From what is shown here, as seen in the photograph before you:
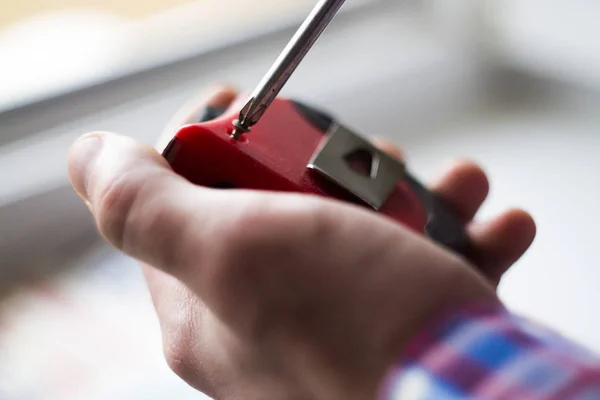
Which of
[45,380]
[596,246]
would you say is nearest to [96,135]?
[45,380]

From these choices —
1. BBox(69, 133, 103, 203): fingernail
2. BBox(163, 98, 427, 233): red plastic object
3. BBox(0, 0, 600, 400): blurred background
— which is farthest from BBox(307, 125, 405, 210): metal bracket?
BBox(0, 0, 600, 400): blurred background

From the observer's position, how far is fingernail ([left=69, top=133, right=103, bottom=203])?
0.34 meters

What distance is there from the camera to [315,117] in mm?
432

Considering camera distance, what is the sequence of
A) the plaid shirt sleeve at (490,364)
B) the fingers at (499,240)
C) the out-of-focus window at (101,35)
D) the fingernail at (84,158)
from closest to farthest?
the plaid shirt sleeve at (490,364), the fingernail at (84,158), the fingers at (499,240), the out-of-focus window at (101,35)

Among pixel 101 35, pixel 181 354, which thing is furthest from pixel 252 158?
pixel 101 35

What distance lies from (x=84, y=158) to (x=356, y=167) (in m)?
0.15

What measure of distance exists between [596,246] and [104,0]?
510 mm

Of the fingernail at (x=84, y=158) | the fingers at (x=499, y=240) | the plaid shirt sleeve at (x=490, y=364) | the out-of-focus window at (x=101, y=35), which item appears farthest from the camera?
the out-of-focus window at (x=101, y=35)

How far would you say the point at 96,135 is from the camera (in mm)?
351

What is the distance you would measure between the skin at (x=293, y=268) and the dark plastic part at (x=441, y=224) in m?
0.13

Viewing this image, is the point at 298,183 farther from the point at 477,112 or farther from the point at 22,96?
the point at 477,112

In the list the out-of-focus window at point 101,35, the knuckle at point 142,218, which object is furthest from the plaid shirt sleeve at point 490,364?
the out-of-focus window at point 101,35

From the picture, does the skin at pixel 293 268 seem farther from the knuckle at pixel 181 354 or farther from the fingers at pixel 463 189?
the fingers at pixel 463 189

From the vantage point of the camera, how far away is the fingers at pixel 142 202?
0.99 ft
